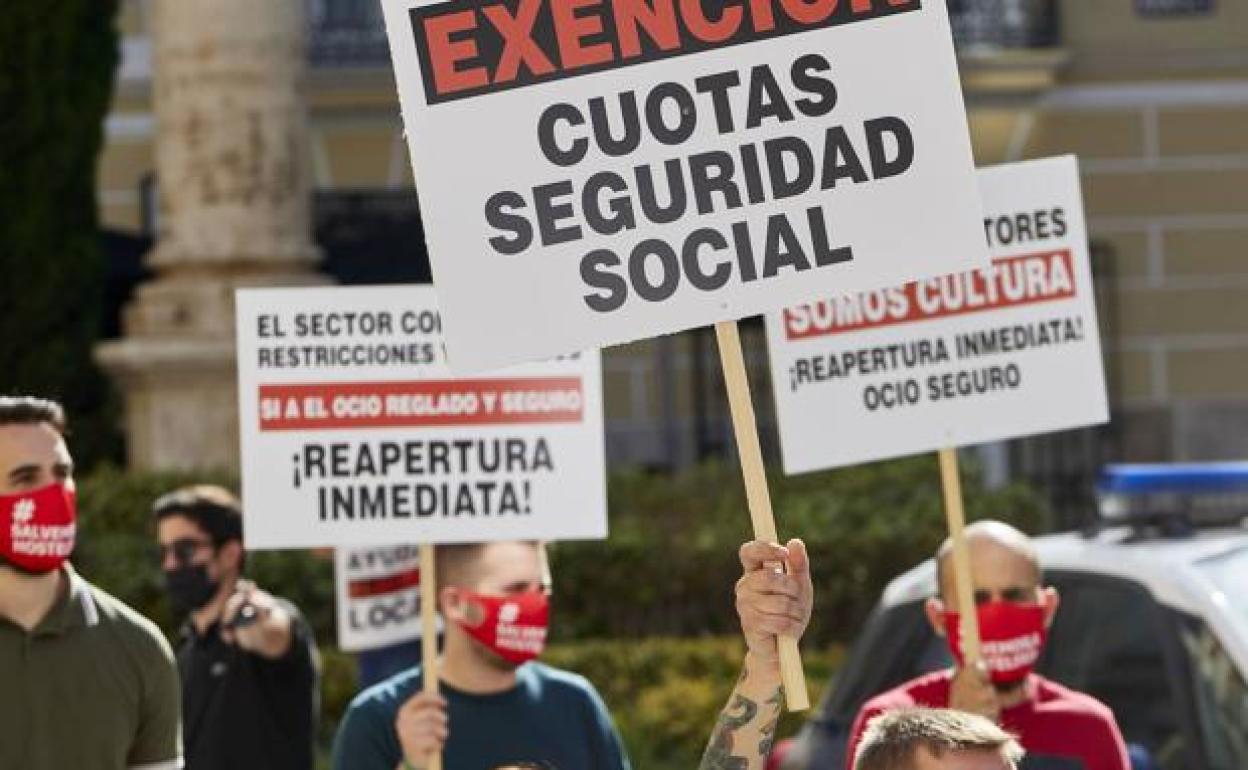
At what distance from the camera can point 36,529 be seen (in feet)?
22.8

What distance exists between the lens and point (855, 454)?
8.05 metres

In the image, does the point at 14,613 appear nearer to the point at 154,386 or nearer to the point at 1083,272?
the point at 1083,272

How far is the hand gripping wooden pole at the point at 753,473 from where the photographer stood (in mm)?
5449

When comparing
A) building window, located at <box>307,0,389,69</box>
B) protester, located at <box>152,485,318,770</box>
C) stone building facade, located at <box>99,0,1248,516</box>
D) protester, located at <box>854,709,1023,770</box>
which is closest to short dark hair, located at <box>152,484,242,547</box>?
protester, located at <box>152,485,318,770</box>

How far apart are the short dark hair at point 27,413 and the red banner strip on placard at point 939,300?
1.89m

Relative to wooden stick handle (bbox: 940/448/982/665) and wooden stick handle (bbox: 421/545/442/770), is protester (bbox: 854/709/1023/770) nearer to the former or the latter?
wooden stick handle (bbox: 421/545/442/770)

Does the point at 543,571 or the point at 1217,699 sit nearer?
the point at 543,571

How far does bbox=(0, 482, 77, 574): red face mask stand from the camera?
6.93 metres

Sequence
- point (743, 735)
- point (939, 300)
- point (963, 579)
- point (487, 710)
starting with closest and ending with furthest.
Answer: point (743, 735), point (487, 710), point (963, 579), point (939, 300)

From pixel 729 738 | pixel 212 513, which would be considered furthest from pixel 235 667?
pixel 729 738

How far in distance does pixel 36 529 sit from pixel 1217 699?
2977 millimetres

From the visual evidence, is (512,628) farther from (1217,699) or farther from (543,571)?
(1217,699)

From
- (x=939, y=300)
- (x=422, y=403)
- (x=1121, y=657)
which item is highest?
(x=939, y=300)

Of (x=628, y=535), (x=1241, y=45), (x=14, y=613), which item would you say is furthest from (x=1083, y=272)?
(x=1241, y=45)
